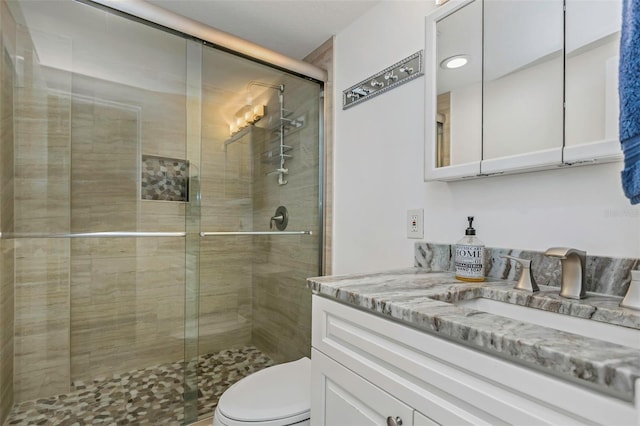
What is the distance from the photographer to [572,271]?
0.83 metres

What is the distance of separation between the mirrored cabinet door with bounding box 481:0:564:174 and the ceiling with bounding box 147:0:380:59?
2.53ft

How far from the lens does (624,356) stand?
0.45 meters

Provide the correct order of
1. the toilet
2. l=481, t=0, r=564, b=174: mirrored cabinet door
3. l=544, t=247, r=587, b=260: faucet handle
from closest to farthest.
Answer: l=544, t=247, r=587, b=260: faucet handle
l=481, t=0, r=564, b=174: mirrored cabinet door
the toilet

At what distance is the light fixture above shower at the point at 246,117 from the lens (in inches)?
81.7

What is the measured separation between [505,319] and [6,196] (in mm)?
1909

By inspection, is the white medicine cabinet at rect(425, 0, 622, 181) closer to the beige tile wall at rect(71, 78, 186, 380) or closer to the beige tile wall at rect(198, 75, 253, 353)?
the beige tile wall at rect(198, 75, 253, 353)

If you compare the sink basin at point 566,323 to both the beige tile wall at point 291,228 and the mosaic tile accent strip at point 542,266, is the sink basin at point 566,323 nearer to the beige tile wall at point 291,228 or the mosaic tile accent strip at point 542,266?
the mosaic tile accent strip at point 542,266

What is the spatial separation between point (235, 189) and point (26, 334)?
129 centimetres

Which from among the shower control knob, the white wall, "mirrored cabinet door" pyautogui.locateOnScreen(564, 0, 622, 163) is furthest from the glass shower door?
"mirrored cabinet door" pyautogui.locateOnScreen(564, 0, 622, 163)

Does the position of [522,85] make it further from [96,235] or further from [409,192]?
[96,235]

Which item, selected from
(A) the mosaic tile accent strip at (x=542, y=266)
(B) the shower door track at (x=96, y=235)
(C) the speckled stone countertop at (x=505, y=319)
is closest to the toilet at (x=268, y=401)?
(C) the speckled stone countertop at (x=505, y=319)

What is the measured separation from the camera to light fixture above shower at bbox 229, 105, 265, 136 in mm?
2076

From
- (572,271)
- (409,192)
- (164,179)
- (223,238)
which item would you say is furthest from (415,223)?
(164,179)

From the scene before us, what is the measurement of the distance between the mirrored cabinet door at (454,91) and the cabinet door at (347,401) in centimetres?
77
